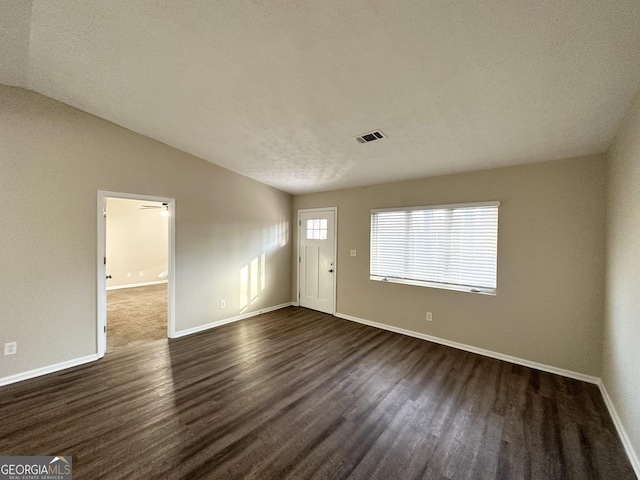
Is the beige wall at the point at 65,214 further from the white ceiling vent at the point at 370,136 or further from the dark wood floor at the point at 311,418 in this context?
the white ceiling vent at the point at 370,136

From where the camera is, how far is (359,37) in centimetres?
161

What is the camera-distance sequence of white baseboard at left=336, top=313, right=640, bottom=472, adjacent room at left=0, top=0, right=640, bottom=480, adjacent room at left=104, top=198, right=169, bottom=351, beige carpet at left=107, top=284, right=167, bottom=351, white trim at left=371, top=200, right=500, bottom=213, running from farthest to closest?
adjacent room at left=104, top=198, right=169, bottom=351 < beige carpet at left=107, top=284, right=167, bottom=351 < white trim at left=371, top=200, right=500, bottom=213 < white baseboard at left=336, top=313, right=640, bottom=472 < adjacent room at left=0, top=0, right=640, bottom=480

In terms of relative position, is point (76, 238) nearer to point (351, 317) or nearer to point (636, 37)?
point (351, 317)

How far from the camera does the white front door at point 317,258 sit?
4922mm

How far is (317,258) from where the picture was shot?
17.0 feet

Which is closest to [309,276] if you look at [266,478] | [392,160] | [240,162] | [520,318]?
[240,162]

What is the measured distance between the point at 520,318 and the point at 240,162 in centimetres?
438

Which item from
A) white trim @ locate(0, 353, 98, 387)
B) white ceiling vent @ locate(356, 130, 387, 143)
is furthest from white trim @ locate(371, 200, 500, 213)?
white trim @ locate(0, 353, 98, 387)

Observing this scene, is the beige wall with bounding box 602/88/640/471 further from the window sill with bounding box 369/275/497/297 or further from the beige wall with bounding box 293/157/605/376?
the window sill with bounding box 369/275/497/297

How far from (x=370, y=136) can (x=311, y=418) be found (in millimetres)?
2787

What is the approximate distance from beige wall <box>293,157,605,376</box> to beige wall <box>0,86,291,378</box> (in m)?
→ 3.44

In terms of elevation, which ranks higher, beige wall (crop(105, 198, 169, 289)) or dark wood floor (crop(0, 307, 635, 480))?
beige wall (crop(105, 198, 169, 289))

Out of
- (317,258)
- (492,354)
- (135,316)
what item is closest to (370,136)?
(317,258)

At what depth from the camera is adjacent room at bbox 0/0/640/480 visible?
1.63 metres
